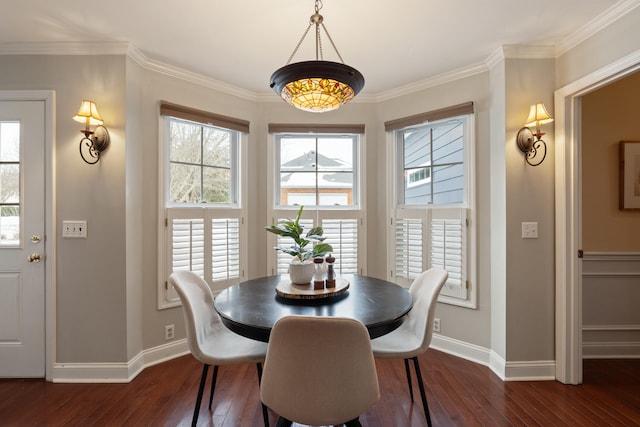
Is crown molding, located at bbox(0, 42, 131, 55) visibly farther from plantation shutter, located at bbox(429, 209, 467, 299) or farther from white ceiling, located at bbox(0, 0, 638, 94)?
plantation shutter, located at bbox(429, 209, 467, 299)

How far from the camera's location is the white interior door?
→ 2.19 meters

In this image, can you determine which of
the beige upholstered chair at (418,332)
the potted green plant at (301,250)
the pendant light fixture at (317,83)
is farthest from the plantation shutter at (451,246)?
the pendant light fixture at (317,83)

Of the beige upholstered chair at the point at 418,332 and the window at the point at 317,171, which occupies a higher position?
the window at the point at 317,171

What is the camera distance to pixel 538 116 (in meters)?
2.07

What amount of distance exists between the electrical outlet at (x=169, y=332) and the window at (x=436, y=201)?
1995 mm

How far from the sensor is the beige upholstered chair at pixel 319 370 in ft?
3.45

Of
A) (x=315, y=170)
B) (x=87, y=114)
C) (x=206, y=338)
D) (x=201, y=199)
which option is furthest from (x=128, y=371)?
(x=315, y=170)

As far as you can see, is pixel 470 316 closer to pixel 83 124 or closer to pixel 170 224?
pixel 170 224

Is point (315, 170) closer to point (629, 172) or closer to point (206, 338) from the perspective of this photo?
point (206, 338)

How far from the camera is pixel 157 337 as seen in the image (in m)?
2.46

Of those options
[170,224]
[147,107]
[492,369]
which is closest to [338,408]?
[492,369]

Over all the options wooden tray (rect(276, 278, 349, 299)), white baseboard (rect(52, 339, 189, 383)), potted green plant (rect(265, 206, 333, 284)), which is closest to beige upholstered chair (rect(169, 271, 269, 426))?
wooden tray (rect(276, 278, 349, 299))

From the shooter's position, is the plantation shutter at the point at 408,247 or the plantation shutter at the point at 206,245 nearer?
the plantation shutter at the point at 206,245

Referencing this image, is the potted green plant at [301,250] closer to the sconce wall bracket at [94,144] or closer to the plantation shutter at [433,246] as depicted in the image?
the plantation shutter at [433,246]
